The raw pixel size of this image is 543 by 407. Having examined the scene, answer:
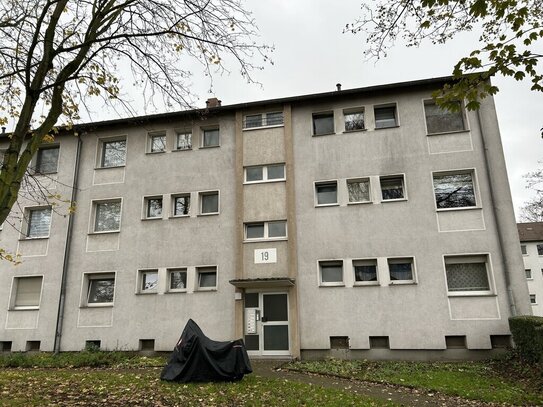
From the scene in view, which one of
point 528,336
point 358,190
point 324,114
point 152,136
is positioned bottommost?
point 528,336

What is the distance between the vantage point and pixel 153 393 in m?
9.16

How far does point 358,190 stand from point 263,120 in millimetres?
4661

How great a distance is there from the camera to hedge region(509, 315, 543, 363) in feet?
33.6

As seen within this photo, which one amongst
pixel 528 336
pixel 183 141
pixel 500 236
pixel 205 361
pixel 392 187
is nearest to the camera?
pixel 205 361

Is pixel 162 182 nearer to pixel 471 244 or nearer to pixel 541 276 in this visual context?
pixel 471 244

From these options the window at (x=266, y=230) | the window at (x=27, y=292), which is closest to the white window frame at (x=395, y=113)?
the window at (x=266, y=230)

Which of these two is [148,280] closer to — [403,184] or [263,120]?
[263,120]

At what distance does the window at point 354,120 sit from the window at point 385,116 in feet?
1.76

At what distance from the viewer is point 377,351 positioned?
13695mm

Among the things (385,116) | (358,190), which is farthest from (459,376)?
(385,116)

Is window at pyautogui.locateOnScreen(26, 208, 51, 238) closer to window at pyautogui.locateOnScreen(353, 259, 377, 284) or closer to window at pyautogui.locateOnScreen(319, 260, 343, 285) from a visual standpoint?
window at pyautogui.locateOnScreen(319, 260, 343, 285)

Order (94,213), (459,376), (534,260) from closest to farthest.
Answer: (459,376) < (94,213) < (534,260)

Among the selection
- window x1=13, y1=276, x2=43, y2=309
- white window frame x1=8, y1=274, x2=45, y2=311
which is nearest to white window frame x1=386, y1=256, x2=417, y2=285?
white window frame x1=8, y1=274, x2=45, y2=311

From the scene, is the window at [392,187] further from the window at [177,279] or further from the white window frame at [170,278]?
the window at [177,279]
